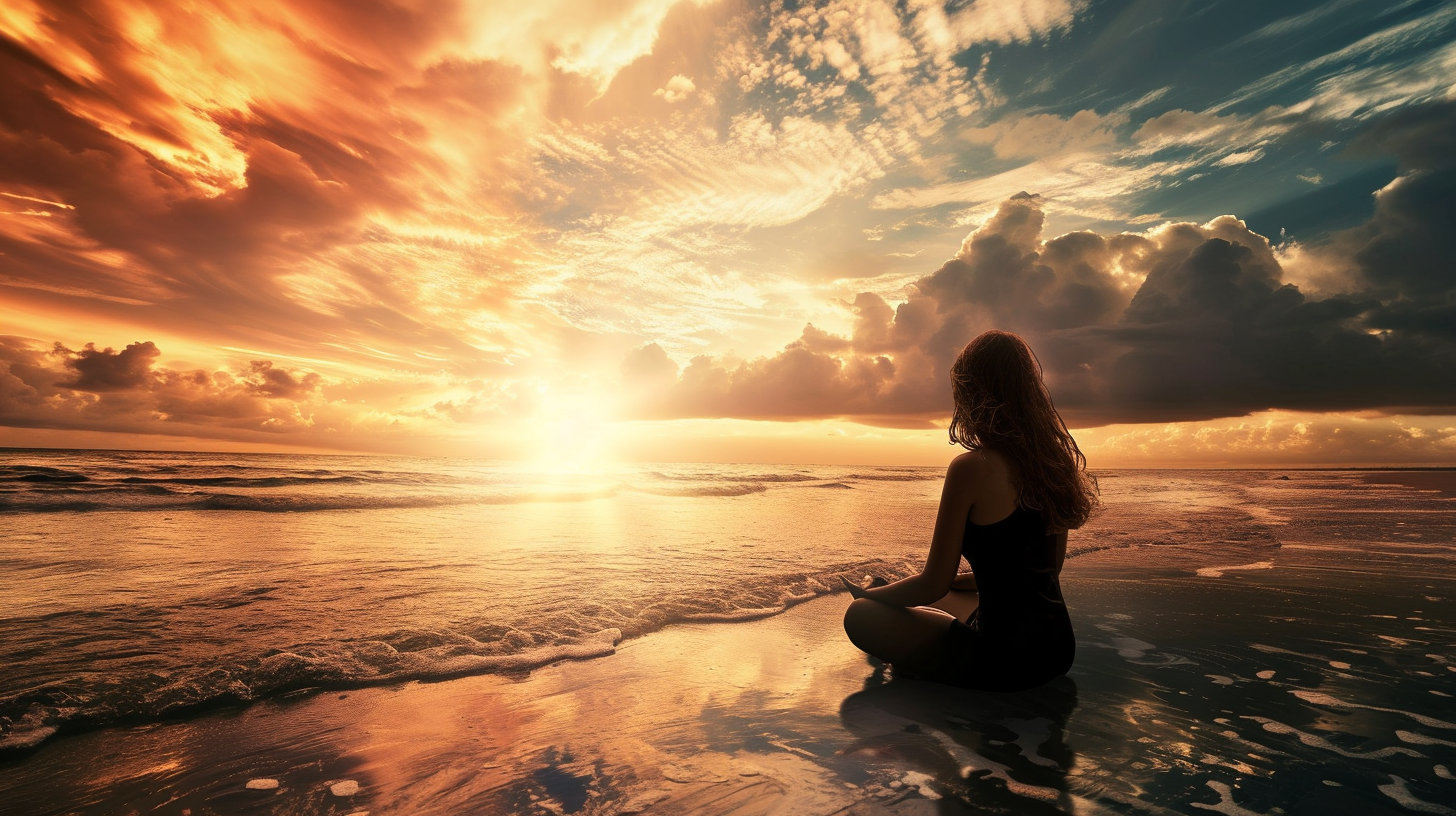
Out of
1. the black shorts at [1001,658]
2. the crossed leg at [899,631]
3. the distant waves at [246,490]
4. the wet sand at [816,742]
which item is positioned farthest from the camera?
the distant waves at [246,490]

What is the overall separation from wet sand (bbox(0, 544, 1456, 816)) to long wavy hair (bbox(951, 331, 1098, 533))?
1.18 m

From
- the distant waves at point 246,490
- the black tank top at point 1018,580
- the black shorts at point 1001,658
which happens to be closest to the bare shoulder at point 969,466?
the black tank top at point 1018,580

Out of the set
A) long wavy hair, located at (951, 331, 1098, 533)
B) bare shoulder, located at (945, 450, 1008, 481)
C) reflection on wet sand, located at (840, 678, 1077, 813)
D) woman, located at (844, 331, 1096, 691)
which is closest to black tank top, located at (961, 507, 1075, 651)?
woman, located at (844, 331, 1096, 691)

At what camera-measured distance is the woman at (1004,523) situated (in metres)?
3.22

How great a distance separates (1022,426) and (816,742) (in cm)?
200

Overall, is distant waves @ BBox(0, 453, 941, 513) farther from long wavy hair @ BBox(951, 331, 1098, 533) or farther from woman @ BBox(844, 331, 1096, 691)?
long wavy hair @ BBox(951, 331, 1098, 533)

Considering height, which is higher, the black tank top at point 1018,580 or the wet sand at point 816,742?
the black tank top at point 1018,580

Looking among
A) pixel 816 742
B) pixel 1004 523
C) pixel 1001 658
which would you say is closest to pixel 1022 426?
pixel 1004 523

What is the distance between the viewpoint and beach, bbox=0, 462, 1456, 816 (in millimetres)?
2484

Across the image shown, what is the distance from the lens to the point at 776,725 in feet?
10.5

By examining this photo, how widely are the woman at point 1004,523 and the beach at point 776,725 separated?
0.30 meters

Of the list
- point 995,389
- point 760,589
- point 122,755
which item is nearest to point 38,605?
point 122,755

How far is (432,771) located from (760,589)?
419cm

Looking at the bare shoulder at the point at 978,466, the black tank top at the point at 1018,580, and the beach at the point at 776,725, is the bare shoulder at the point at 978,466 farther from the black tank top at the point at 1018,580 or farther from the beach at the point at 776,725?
the beach at the point at 776,725
